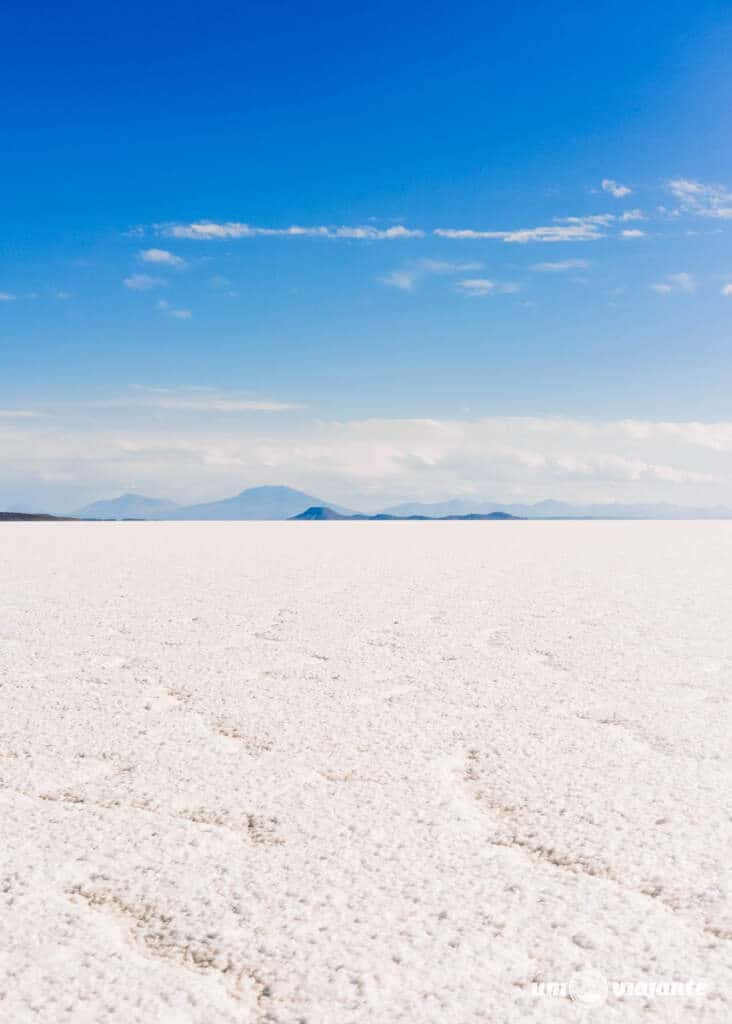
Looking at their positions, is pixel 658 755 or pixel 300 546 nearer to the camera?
pixel 658 755

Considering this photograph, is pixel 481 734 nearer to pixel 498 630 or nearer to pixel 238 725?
pixel 238 725

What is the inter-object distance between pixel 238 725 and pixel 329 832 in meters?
0.88

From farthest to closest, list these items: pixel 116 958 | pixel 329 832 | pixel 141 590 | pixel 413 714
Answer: pixel 141 590, pixel 413 714, pixel 329 832, pixel 116 958

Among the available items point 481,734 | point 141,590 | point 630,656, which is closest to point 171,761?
point 481,734

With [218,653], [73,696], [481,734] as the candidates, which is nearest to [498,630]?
[218,653]

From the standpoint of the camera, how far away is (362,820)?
6.23 ft

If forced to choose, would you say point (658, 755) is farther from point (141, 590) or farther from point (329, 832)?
point (141, 590)

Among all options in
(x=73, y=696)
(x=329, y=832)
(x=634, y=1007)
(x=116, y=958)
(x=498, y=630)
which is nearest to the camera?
Answer: (x=634, y=1007)

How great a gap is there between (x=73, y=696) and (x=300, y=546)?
23.3 feet

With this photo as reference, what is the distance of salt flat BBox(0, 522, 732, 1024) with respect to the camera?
1.30 metres

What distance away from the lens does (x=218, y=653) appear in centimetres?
369

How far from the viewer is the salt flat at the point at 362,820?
1296 mm

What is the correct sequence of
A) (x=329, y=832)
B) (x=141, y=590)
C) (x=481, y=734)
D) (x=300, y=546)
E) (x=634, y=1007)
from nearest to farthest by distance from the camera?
(x=634, y=1007), (x=329, y=832), (x=481, y=734), (x=141, y=590), (x=300, y=546)

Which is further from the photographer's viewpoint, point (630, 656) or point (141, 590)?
point (141, 590)
